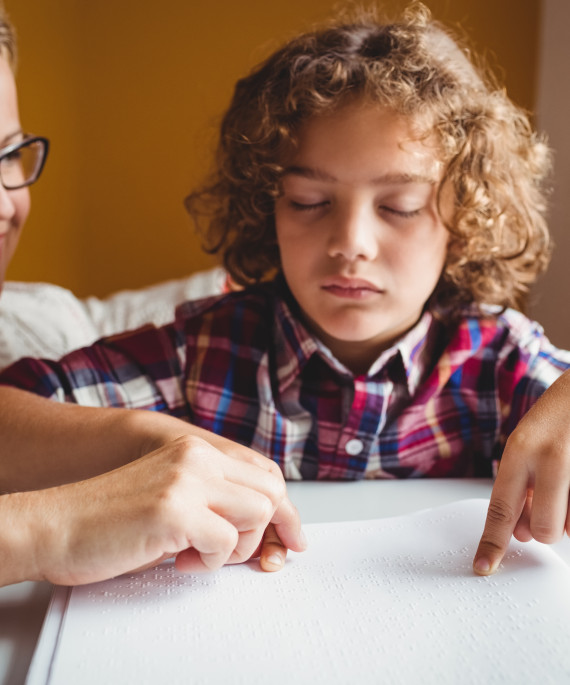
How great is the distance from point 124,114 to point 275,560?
161cm

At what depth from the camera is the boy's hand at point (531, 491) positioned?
21.6 inches

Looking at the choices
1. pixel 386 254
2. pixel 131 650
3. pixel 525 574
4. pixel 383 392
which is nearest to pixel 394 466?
pixel 383 392

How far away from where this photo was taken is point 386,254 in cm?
81

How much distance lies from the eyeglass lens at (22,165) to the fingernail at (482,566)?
2.42ft

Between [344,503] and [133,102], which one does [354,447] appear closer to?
[344,503]

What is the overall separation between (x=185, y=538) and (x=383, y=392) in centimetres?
44

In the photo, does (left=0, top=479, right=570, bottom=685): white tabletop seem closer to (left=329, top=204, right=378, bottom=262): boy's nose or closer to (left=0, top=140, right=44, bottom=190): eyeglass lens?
(left=329, top=204, right=378, bottom=262): boy's nose

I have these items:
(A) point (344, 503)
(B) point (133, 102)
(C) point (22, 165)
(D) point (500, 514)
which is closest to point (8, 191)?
(C) point (22, 165)

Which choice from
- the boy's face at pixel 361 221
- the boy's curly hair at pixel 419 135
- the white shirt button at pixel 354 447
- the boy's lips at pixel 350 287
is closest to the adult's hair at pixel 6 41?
the boy's curly hair at pixel 419 135

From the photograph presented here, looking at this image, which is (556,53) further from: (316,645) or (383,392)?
(316,645)

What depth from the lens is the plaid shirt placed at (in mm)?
888

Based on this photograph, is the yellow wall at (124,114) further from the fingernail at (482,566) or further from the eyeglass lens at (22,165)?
the fingernail at (482,566)

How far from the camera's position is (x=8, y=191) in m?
0.98

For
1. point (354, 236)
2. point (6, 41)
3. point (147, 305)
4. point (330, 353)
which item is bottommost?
point (147, 305)
